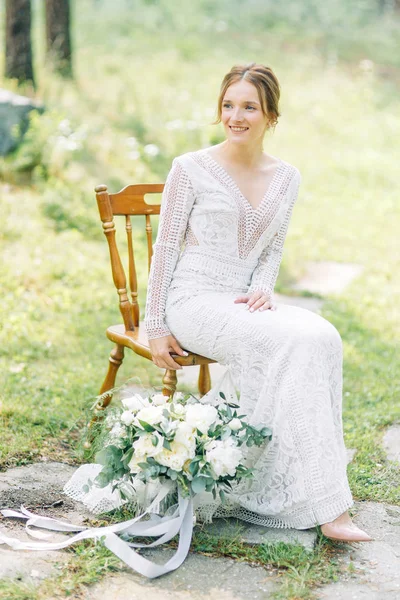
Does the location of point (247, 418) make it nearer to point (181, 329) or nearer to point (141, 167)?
point (181, 329)

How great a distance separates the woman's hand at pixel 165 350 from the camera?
3234 mm

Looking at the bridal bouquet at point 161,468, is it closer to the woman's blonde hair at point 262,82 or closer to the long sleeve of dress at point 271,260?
the long sleeve of dress at point 271,260

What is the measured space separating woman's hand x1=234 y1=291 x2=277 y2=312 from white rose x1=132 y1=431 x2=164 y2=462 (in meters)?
0.66

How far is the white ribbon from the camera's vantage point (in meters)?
2.68

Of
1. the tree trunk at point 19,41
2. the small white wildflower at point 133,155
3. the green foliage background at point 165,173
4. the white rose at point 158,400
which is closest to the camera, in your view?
the white rose at point 158,400

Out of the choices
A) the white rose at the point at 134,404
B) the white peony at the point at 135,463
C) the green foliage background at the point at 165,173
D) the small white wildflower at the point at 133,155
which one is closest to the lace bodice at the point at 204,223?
the white rose at the point at 134,404

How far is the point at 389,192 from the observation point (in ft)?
30.2

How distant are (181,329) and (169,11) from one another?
501 inches

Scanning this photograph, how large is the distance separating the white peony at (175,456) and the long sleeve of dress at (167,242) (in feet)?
2.01

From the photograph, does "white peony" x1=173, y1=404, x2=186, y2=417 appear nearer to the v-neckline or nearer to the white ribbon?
the white ribbon

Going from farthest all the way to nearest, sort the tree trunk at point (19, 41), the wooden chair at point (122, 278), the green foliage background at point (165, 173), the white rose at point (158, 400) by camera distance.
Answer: the tree trunk at point (19, 41) → the green foliage background at point (165, 173) → the wooden chair at point (122, 278) → the white rose at point (158, 400)

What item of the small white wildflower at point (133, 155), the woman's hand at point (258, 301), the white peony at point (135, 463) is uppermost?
the small white wildflower at point (133, 155)

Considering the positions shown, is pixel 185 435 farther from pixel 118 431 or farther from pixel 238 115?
pixel 238 115

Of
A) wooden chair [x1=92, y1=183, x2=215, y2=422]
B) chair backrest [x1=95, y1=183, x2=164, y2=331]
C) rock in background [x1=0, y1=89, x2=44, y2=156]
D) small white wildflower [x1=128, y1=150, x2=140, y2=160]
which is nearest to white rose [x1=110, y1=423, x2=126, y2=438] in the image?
wooden chair [x1=92, y1=183, x2=215, y2=422]
